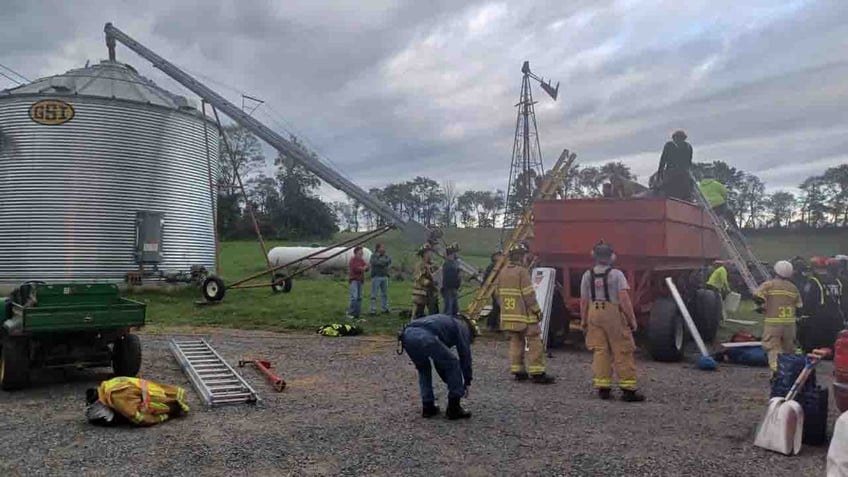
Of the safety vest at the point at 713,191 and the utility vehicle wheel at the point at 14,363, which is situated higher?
the safety vest at the point at 713,191

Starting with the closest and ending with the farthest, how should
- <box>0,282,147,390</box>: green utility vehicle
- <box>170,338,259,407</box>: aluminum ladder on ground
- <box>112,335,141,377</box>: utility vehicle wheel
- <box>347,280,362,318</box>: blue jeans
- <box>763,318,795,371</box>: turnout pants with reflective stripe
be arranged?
<box>170,338,259,407</box>: aluminum ladder on ground < <box>0,282,147,390</box>: green utility vehicle < <box>112,335,141,377</box>: utility vehicle wheel < <box>763,318,795,371</box>: turnout pants with reflective stripe < <box>347,280,362,318</box>: blue jeans

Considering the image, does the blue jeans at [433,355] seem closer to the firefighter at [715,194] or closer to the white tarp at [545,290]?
the white tarp at [545,290]

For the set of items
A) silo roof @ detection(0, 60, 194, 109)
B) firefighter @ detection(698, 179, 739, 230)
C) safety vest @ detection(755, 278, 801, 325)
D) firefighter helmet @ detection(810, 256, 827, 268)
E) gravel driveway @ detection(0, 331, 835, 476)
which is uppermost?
silo roof @ detection(0, 60, 194, 109)

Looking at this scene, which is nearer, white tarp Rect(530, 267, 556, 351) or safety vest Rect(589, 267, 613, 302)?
safety vest Rect(589, 267, 613, 302)

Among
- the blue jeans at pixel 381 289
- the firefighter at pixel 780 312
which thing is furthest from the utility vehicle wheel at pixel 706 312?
the blue jeans at pixel 381 289

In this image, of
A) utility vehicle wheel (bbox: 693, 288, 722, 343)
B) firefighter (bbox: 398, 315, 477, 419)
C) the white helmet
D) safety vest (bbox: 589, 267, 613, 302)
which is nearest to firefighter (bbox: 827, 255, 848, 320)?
utility vehicle wheel (bbox: 693, 288, 722, 343)

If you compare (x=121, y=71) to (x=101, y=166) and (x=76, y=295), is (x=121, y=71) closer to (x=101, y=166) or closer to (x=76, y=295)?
(x=101, y=166)

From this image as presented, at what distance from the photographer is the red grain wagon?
10812 millimetres

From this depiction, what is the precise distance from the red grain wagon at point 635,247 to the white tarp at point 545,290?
255 millimetres

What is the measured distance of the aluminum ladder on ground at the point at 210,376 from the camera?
7578mm

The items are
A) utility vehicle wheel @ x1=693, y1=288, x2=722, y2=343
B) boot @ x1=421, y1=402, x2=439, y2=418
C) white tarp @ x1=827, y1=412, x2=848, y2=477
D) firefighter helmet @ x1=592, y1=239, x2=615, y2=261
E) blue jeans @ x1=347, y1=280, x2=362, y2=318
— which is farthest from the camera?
blue jeans @ x1=347, y1=280, x2=362, y2=318

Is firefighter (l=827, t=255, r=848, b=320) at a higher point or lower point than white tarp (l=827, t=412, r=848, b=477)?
higher

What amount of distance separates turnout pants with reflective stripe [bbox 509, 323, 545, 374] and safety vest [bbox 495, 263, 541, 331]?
0.32 feet

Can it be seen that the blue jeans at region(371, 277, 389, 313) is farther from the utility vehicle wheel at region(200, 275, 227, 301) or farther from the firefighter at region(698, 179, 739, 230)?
the firefighter at region(698, 179, 739, 230)
